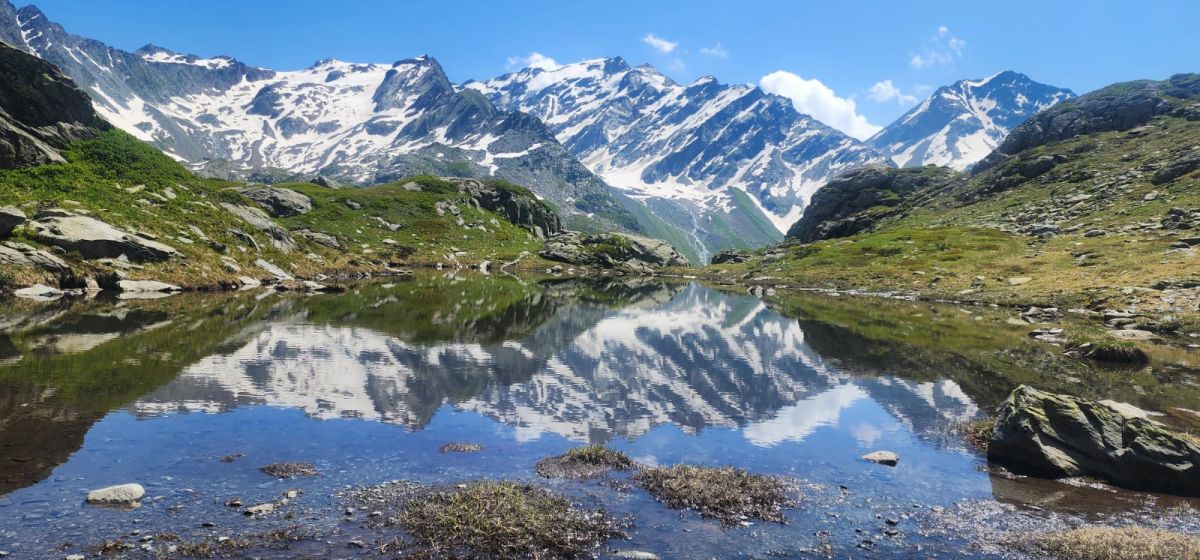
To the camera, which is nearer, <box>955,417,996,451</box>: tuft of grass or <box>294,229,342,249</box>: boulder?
<box>955,417,996,451</box>: tuft of grass

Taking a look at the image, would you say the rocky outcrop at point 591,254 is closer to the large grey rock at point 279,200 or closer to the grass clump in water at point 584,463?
the large grey rock at point 279,200

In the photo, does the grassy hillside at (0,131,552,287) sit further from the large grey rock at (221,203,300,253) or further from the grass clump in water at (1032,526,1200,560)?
the grass clump in water at (1032,526,1200,560)

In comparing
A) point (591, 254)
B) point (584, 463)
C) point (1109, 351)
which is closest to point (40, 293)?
point (584, 463)

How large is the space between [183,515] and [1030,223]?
15188cm

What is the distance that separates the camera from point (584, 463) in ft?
60.5

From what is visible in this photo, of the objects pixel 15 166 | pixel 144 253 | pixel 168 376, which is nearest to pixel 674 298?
pixel 144 253

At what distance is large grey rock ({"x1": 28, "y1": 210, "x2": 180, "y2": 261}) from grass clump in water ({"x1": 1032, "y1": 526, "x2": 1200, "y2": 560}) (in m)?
72.3

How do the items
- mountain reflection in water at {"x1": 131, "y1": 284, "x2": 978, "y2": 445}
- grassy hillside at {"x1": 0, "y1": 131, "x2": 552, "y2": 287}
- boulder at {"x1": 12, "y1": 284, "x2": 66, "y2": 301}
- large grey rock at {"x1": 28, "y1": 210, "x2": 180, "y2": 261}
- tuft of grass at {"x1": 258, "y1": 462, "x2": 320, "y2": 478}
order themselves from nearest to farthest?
tuft of grass at {"x1": 258, "y1": 462, "x2": 320, "y2": 478}, mountain reflection in water at {"x1": 131, "y1": 284, "x2": 978, "y2": 445}, boulder at {"x1": 12, "y1": 284, "x2": 66, "y2": 301}, large grey rock at {"x1": 28, "y1": 210, "x2": 180, "y2": 261}, grassy hillside at {"x1": 0, "y1": 131, "x2": 552, "y2": 287}

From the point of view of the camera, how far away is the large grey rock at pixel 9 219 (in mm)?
51562

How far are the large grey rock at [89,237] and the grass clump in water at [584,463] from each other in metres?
59.6

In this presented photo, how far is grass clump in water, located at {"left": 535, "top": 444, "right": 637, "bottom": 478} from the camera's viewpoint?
58.3 ft

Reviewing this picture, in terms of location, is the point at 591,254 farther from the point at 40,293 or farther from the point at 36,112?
the point at 40,293

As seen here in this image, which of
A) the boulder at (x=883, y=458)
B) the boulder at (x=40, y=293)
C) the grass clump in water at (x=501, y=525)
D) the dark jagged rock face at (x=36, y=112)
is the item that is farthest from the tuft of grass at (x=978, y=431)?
the dark jagged rock face at (x=36, y=112)

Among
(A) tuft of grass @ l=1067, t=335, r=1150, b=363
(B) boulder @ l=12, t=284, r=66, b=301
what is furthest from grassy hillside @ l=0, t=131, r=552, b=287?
(A) tuft of grass @ l=1067, t=335, r=1150, b=363
